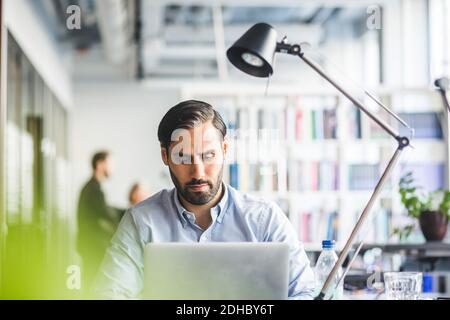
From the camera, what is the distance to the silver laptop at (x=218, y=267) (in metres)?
1.60

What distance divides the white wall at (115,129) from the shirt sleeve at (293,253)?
5.06 meters

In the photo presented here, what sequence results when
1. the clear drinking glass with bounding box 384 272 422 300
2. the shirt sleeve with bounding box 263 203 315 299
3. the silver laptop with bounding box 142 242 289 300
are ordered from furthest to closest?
the clear drinking glass with bounding box 384 272 422 300 → the shirt sleeve with bounding box 263 203 315 299 → the silver laptop with bounding box 142 242 289 300

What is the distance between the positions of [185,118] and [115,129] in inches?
232

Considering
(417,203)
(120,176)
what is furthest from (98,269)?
(120,176)

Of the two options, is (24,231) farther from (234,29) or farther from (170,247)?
(170,247)

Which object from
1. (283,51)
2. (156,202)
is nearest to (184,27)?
(156,202)

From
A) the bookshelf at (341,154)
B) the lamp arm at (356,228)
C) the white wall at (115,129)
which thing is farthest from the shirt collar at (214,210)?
the white wall at (115,129)

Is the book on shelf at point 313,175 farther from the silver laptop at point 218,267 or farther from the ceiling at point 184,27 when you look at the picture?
the ceiling at point 184,27

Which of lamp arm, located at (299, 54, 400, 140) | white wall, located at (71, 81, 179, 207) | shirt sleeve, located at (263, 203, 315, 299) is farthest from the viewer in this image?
white wall, located at (71, 81, 179, 207)

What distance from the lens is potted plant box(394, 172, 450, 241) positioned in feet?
11.8

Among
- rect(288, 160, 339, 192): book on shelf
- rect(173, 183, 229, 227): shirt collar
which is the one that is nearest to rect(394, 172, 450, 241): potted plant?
rect(288, 160, 339, 192): book on shelf

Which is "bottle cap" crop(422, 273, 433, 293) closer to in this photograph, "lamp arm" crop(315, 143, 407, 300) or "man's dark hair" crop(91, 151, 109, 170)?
"lamp arm" crop(315, 143, 407, 300)

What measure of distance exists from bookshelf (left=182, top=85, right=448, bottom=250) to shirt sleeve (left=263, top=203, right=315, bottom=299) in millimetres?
1371

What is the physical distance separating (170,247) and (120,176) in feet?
22.4
